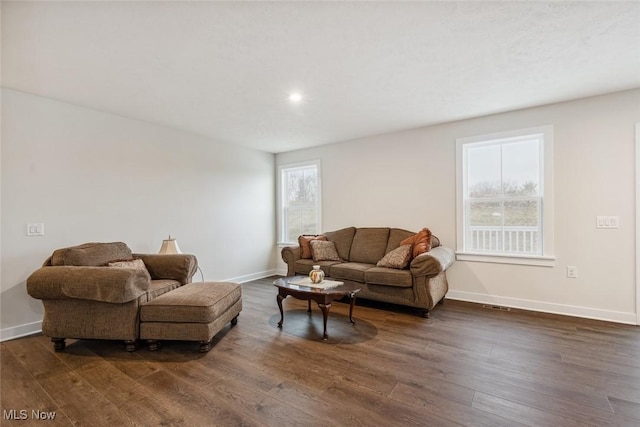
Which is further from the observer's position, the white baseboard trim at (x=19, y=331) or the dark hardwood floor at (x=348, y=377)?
the white baseboard trim at (x=19, y=331)

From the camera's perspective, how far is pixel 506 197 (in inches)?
151

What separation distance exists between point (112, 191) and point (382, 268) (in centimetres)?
353

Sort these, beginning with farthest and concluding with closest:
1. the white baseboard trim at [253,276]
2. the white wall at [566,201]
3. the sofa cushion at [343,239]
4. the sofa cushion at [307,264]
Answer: the white baseboard trim at [253,276]
the sofa cushion at [343,239]
the sofa cushion at [307,264]
the white wall at [566,201]

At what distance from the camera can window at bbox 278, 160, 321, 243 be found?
564 cm

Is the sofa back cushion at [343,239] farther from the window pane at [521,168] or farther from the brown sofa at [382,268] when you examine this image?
the window pane at [521,168]

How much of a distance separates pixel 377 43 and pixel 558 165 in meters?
2.78

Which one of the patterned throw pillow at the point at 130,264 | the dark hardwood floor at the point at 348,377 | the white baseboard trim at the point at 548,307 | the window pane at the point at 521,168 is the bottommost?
the dark hardwood floor at the point at 348,377

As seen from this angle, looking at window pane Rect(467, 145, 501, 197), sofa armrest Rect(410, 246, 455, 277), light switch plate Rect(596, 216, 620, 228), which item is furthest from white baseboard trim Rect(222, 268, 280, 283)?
light switch plate Rect(596, 216, 620, 228)

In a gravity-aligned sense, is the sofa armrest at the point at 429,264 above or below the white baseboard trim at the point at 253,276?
above

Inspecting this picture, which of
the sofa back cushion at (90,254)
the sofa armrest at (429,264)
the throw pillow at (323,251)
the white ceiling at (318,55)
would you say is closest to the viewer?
the white ceiling at (318,55)

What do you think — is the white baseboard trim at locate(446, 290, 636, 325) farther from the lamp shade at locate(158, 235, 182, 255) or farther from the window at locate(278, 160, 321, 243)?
the lamp shade at locate(158, 235, 182, 255)

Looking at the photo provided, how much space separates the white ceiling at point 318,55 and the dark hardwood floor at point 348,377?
2.48 m

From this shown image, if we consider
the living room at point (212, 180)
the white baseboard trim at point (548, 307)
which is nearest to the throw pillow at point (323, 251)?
the living room at point (212, 180)

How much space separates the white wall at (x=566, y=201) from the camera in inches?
126
